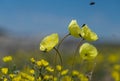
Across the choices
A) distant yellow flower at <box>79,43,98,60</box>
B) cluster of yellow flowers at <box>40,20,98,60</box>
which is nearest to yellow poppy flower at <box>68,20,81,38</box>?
cluster of yellow flowers at <box>40,20,98,60</box>

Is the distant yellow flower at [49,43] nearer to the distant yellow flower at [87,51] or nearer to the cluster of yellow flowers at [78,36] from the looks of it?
the cluster of yellow flowers at [78,36]

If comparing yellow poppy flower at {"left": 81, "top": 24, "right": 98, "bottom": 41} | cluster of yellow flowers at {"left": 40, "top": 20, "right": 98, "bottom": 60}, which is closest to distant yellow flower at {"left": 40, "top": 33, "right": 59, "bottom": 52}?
cluster of yellow flowers at {"left": 40, "top": 20, "right": 98, "bottom": 60}

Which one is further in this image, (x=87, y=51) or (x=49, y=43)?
(x=87, y=51)

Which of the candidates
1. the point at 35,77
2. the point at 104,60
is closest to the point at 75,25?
the point at 35,77

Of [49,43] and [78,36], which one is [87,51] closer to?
[78,36]

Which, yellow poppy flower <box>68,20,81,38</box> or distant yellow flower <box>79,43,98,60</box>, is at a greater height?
yellow poppy flower <box>68,20,81,38</box>

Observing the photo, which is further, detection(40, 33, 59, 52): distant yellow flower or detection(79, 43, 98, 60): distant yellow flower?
detection(79, 43, 98, 60): distant yellow flower

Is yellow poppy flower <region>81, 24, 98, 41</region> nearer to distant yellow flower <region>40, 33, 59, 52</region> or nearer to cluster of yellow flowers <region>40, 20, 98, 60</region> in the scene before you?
cluster of yellow flowers <region>40, 20, 98, 60</region>

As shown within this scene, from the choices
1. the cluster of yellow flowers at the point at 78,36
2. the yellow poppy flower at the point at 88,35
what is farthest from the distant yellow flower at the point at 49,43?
the yellow poppy flower at the point at 88,35

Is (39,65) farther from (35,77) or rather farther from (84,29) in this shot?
(84,29)

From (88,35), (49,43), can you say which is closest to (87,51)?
(88,35)

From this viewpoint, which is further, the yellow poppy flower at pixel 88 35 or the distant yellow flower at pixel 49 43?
the yellow poppy flower at pixel 88 35
